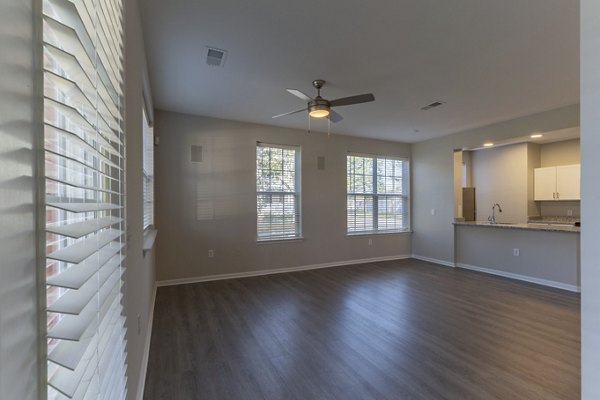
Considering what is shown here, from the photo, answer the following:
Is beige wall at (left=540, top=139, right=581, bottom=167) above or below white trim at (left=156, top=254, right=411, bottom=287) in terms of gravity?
above

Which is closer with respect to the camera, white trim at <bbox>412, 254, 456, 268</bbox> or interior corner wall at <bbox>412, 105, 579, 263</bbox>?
interior corner wall at <bbox>412, 105, 579, 263</bbox>

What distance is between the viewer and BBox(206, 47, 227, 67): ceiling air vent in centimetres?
269

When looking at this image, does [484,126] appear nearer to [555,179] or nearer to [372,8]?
[555,179]

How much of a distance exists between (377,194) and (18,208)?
6.37 meters

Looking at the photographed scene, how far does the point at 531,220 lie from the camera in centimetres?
614

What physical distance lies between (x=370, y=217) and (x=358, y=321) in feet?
11.4

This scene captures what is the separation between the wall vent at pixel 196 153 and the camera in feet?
15.2

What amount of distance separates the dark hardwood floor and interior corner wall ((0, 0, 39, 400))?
1894mm

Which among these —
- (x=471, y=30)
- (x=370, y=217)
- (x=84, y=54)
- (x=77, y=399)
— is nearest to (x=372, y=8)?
(x=471, y=30)

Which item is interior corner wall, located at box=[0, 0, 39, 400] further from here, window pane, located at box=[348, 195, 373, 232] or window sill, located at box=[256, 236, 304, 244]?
window pane, located at box=[348, 195, 373, 232]

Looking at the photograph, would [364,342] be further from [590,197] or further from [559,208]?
[559,208]

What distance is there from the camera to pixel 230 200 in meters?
4.93

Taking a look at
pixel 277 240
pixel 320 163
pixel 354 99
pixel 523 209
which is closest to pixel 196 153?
pixel 277 240

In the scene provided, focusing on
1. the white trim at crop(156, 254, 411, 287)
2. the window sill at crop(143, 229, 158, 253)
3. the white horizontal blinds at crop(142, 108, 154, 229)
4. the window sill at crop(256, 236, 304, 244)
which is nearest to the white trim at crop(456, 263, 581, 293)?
the white trim at crop(156, 254, 411, 287)
